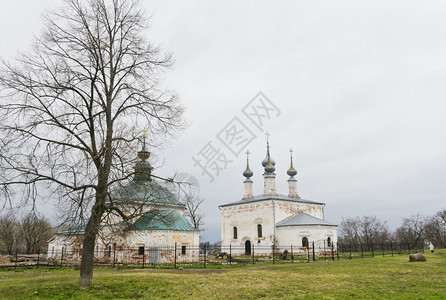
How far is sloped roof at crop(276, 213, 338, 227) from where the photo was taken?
3495 centimetres

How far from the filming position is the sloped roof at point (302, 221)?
35.0 meters

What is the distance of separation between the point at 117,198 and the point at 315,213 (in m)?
32.7

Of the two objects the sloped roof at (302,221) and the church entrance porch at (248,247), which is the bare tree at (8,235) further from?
the sloped roof at (302,221)

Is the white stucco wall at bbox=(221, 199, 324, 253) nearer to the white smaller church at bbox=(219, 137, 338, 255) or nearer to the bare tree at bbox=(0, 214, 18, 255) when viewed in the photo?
the white smaller church at bbox=(219, 137, 338, 255)

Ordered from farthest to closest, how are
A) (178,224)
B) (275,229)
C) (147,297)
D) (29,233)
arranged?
1. (29,233)
2. (275,229)
3. (178,224)
4. (147,297)

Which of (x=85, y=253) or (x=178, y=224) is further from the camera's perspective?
(x=178, y=224)

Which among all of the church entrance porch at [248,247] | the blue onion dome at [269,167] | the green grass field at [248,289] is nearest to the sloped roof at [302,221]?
the church entrance porch at [248,247]

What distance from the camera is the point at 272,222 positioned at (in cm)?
3728

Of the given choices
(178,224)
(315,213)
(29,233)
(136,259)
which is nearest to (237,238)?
(315,213)

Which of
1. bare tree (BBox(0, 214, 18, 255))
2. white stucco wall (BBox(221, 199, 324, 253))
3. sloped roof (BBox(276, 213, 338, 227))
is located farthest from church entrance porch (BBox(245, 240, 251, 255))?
bare tree (BBox(0, 214, 18, 255))

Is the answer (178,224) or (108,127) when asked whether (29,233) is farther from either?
(108,127)

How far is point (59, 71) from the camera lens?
1223 cm

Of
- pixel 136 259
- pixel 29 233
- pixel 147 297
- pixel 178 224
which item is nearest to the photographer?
pixel 147 297

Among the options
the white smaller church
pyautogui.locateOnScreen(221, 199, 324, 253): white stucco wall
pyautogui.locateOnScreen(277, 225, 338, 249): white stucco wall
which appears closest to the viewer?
pyautogui.locateOnScreen(277, 225, 338, 249): white stucco wall
